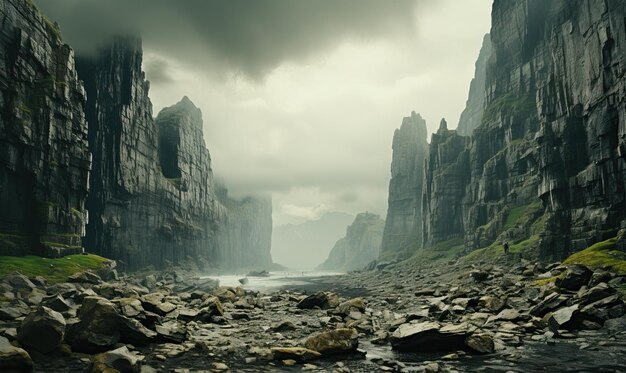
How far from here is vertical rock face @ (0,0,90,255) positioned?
7619 cm

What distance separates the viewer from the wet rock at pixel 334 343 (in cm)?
1888

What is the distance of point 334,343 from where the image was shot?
62.4ft

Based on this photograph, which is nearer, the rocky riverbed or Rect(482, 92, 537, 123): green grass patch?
the rocky riverbed

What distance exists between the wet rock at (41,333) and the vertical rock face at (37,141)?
7387 cm

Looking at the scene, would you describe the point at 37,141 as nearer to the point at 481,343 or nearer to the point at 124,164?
the point at 124,164

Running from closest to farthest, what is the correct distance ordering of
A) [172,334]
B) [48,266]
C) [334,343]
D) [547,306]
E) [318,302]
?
[334,343] → [172,334] → [547,306] → [318,302] → [48,266]

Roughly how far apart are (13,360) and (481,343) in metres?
19.7

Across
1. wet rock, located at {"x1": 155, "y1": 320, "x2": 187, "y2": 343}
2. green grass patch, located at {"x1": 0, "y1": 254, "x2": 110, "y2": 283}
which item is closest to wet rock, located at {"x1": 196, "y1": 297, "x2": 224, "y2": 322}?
wet rock, located at {"x1": 155, "y1": 320, "x2": 187, "y2": 343}

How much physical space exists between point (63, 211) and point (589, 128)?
118m

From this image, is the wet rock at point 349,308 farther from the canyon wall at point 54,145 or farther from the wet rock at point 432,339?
the canyon wall at point 54,145

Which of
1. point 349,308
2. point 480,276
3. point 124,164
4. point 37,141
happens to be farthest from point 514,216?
point 124,164

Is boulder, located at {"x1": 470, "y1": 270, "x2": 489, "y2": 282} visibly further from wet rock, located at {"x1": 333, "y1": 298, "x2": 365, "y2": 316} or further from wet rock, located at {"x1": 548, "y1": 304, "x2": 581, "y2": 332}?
wet rock, located at {"x1": 548, "y1": 304, "x2": 581, "y2": 332}

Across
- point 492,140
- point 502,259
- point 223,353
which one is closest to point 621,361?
point 223,353

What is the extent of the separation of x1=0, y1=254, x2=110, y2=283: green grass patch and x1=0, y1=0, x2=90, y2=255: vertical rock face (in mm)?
3827
